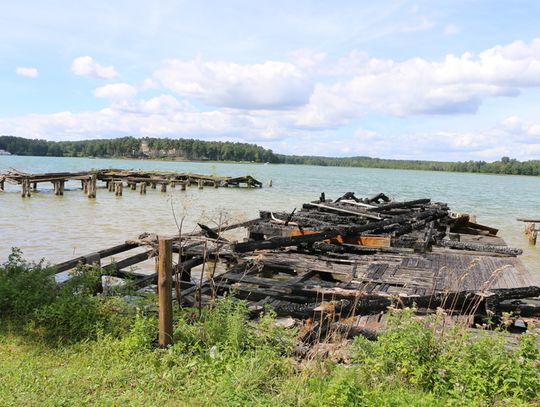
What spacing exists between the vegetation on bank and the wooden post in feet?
0.62

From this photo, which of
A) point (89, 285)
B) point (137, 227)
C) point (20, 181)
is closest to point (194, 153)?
point (20, 181)

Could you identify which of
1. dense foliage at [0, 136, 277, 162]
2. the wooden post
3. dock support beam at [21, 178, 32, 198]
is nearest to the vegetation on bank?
the wooden post

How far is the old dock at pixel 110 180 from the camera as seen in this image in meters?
34.5

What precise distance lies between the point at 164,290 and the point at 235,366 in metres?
1.31

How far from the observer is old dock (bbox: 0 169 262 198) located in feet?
113

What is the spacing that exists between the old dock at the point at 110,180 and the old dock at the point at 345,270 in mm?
23462

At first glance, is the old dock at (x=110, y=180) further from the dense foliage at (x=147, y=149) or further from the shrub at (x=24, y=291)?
the dense foliage at (x=147, y=149)

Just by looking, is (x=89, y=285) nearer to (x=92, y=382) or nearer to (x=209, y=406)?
(x=92, y=382)

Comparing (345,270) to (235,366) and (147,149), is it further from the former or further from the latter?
(147,149)

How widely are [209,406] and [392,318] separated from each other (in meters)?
2.35

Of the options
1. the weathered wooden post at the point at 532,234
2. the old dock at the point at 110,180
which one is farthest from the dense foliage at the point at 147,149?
the weathered wooden post at the point at 532,234

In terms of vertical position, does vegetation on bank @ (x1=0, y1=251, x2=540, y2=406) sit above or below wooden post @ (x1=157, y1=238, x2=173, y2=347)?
below

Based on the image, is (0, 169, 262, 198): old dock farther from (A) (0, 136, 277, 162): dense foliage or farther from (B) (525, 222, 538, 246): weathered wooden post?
(A) (0, 136, 277, 162): dense foliage

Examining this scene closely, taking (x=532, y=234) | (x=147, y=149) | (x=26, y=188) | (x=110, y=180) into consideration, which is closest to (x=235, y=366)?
(x=532, y=234)
